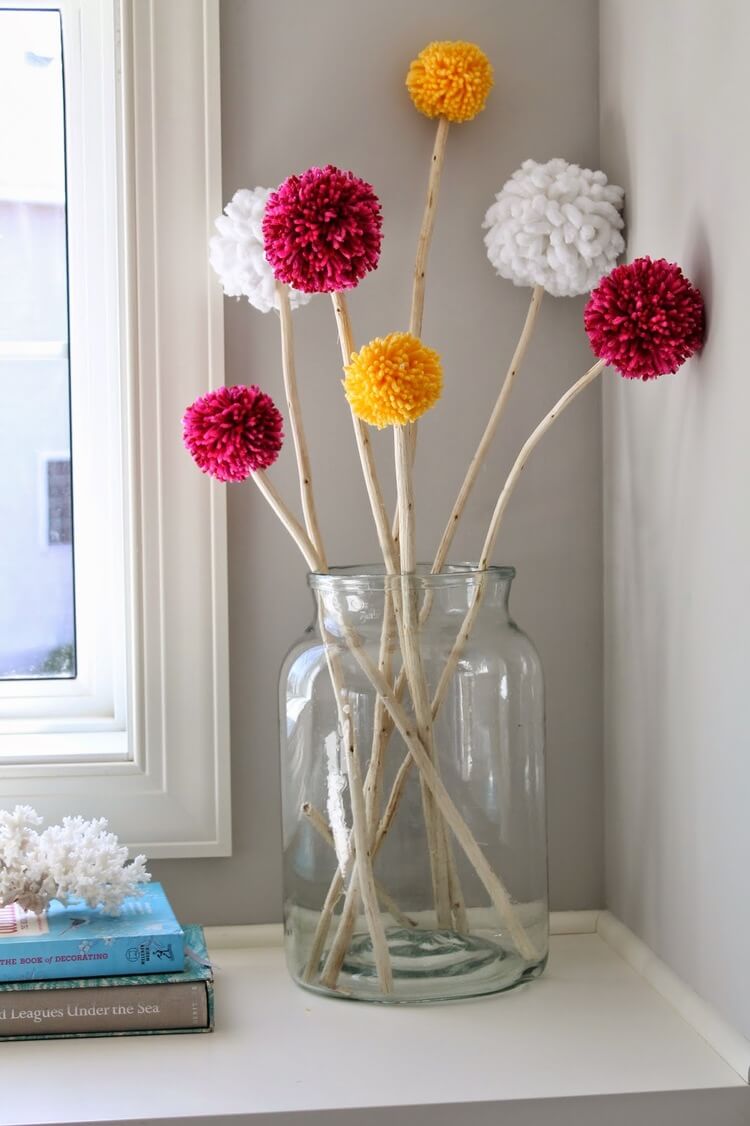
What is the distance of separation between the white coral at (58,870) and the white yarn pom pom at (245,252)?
0.50 metres

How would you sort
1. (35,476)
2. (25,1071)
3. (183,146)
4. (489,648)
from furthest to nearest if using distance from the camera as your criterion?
(35,476) → (183,146) → (489,648) → (25,1071)

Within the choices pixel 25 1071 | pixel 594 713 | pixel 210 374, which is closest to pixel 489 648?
pixel 594 713

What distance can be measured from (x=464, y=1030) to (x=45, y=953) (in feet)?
1.10

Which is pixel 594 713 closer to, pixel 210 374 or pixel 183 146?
pixel 210 374

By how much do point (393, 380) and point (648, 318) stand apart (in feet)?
0.66

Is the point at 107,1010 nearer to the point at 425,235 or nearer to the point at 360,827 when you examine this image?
the point at 360,827

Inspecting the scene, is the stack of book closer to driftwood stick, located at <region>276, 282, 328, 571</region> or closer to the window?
driftwood stick, located at <region>276, 282, 328, 571</region>

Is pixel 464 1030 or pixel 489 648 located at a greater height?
pixel 489 648

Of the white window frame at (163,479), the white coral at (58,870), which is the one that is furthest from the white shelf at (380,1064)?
the white window frame at (163,479)

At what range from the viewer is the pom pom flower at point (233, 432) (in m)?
1.01

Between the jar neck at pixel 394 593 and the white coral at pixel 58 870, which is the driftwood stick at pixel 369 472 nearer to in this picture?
the jar neck at pixel 394 593

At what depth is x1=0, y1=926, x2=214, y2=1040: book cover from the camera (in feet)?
3.18

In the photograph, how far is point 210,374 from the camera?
117cm

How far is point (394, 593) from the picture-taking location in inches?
39.9
